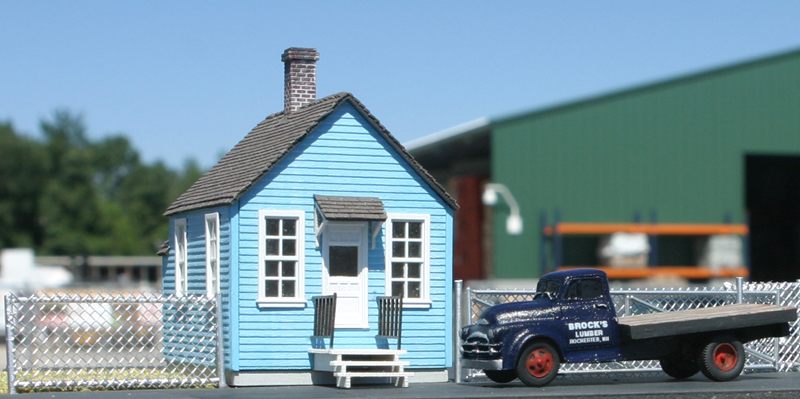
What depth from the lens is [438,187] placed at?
17.9m

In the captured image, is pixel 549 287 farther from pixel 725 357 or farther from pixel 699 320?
pixel 725 357

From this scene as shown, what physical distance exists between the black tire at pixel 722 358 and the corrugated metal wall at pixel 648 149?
20731 millimetres

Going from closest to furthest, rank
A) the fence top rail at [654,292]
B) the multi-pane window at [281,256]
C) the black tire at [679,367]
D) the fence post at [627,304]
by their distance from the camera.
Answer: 1. the multi-pane window at [281,256]
2. the fence top rail at [654,292]
3. the black tire at [679,367]
4. the fence post at [627,304]

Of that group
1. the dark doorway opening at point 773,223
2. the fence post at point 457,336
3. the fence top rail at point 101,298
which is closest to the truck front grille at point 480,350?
the fence post at point 457,336

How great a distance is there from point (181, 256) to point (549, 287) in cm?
645

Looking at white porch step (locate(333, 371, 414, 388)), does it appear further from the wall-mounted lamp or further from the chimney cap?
the wall-mounted lamp

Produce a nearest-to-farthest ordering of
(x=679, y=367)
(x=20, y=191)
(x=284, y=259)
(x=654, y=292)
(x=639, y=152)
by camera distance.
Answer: (x=284, y=259)
(x=679, y=367)
(x=654, y=292)
(x=639, y=152)
(x=20, y=191)

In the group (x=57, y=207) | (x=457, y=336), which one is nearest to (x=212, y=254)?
(x=457, y=336)

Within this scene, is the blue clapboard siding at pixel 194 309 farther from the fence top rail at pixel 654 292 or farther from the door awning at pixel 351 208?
the fence top rail at pixel 654 292

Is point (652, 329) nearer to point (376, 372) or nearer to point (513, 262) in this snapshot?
point (376, 372)

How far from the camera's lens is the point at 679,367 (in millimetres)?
17578

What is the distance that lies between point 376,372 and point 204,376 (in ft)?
8.43

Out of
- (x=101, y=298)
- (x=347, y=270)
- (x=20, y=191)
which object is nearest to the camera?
(x=101, y=298)

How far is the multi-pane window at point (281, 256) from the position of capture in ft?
55.4
